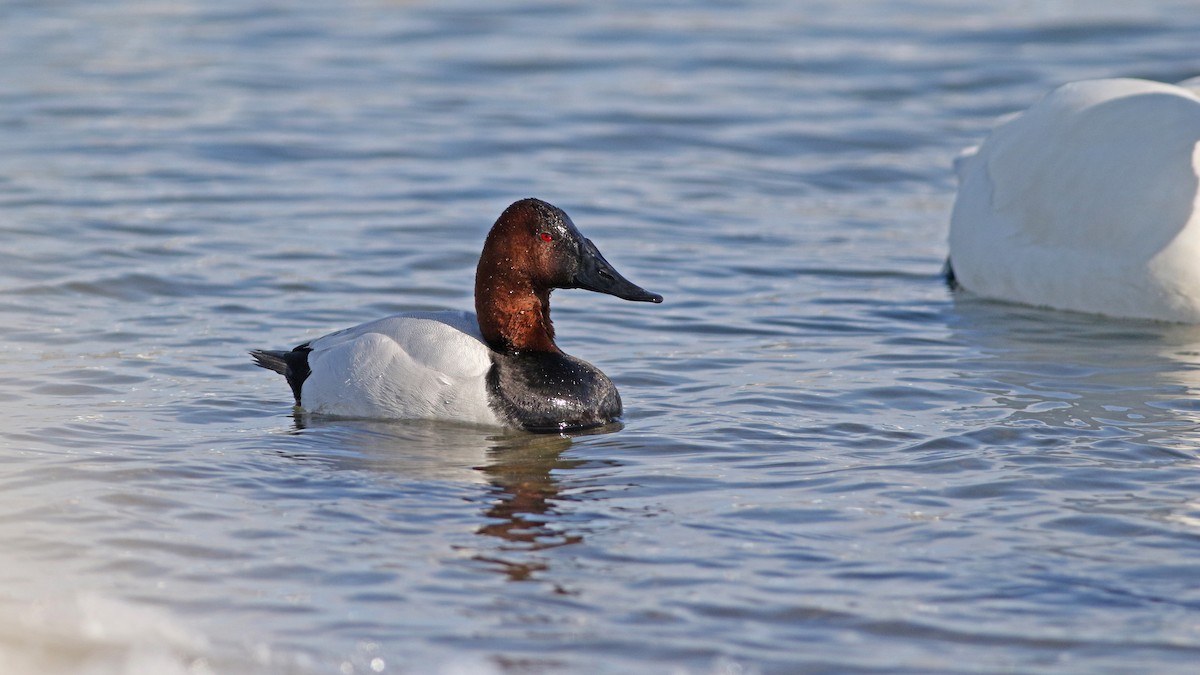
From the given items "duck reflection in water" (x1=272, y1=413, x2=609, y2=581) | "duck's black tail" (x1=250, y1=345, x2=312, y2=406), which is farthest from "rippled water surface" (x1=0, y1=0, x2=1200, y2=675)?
"duck's black tail" (x1=250, y1=345, x2=312, y2=406)

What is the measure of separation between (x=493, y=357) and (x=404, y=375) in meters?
0.39

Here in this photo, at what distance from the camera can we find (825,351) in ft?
26.8

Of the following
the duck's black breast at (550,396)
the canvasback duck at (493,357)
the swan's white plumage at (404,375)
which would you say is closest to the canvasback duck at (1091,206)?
the canvasback duck at (493,357)

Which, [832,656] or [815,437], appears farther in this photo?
[815,437]

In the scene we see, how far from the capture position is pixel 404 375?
6.98 m

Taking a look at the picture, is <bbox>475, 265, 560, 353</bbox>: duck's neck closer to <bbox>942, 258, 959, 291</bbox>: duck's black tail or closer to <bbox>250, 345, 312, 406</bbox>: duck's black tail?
<bbox>250, 345, 312, 406</bbox>: duck's black tail

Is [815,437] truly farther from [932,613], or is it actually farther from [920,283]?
[920,283]

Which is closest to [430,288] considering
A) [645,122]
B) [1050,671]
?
[645,122]

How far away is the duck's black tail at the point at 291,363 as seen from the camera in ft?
23.8

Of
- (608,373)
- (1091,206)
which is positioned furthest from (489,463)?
(1091,206)

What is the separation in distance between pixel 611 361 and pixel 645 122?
18.3ft

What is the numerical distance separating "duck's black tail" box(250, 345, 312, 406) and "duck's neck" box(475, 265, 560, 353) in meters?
0.76

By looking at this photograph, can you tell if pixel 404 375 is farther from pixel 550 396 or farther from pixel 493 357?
pixel 550 396

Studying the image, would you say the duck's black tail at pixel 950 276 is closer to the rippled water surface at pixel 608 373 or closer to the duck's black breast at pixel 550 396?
the rippled water surface at pixel 608 373
